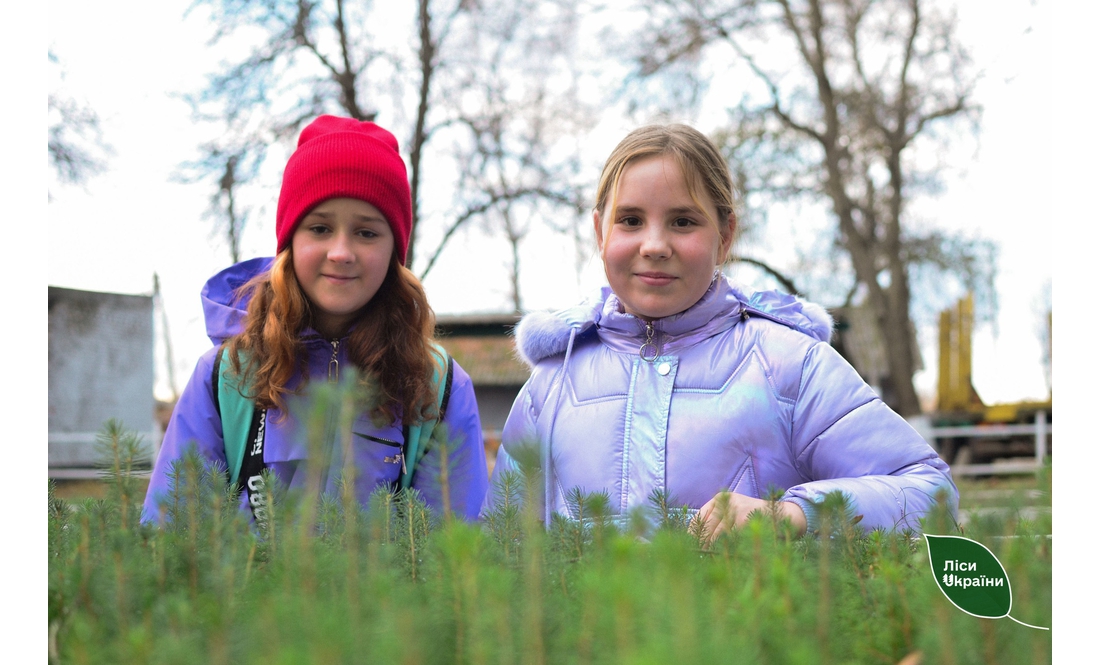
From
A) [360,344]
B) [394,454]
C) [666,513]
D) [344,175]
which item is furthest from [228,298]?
[666,513]

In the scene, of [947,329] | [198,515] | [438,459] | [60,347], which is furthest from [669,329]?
[947,329]

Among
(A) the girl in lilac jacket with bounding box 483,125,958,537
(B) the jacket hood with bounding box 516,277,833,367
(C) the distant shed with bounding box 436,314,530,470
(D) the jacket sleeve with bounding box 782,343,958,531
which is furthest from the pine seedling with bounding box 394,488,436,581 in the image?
(C) the distant shed with bounding box 436,314,530,470

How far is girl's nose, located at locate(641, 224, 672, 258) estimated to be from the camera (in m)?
1.97

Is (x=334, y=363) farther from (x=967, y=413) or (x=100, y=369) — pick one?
(x=967, y=413)

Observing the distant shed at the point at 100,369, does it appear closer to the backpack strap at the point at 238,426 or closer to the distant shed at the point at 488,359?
the backpack strap at the point at 238,426

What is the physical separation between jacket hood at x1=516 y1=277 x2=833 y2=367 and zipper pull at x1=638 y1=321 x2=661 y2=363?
2cm

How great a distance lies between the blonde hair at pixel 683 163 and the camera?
2074mm

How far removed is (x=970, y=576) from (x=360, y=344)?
6.14 feet

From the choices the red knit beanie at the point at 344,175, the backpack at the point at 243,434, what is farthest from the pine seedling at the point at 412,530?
the red knit beanie at the point at 344,175

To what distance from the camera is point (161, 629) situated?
667mm

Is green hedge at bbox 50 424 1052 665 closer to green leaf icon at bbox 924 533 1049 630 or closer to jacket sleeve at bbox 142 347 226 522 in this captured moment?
green leaf icon at bbox 924 533 1049 630

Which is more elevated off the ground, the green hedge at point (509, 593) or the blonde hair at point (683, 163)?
the blonde hair at point (683, 163)

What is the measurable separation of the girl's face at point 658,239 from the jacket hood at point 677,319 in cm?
11
